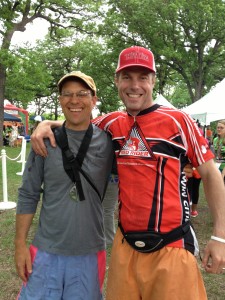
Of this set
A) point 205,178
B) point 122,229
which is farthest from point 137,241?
point 205,178

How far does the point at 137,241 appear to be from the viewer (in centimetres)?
188

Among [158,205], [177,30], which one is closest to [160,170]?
[158,205]

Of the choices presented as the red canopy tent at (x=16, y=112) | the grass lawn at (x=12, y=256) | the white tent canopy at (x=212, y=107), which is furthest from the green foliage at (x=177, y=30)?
the grass lawn at (x=12, y=256)

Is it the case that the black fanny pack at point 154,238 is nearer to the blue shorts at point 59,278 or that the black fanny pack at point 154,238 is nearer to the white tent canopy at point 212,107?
the blue shorts at point 59,278

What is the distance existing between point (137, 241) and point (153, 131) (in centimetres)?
66

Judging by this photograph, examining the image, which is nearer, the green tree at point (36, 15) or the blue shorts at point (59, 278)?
the blue shorts at point (59, 278)

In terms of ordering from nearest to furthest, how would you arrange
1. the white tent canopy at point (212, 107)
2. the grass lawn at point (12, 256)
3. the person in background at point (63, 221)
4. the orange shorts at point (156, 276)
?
the orange shorts at point (156, 276) → the person in background at point (63, 221) → the grass lawn at point (12, 256) → the white tent canopy at point (212, 107)

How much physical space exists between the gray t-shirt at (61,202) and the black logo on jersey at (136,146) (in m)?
0.20

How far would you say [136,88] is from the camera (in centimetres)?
202

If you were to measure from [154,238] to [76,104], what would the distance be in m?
0.98

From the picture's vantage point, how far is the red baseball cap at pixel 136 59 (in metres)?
2.03

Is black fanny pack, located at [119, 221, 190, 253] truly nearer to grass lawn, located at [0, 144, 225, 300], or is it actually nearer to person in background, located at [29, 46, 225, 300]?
person in background, located at [29, 46, 225, 300]

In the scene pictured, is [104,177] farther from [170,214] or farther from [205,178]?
[205,178]

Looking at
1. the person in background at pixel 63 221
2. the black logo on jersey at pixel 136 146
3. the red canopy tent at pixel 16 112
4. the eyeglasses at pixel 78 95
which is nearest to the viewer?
the black logo on jersey at pixel 136 146
